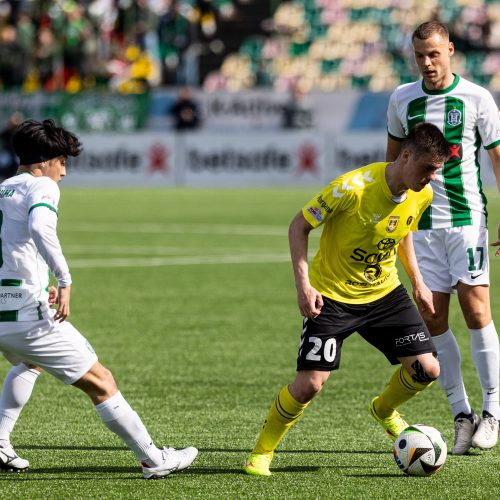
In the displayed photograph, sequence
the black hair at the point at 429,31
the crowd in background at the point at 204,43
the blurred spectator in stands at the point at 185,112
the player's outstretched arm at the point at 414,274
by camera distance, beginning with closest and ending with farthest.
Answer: the player's outstretched arm at the point at 414,274 < the black hair at the point at 429,31 < the blurred spectator in stands at the point at 185,112 < the crowd in background at the point at 204,43

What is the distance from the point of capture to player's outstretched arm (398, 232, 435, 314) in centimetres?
639

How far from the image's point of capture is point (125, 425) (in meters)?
5.81

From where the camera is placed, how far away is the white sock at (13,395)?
Result: 625 cm

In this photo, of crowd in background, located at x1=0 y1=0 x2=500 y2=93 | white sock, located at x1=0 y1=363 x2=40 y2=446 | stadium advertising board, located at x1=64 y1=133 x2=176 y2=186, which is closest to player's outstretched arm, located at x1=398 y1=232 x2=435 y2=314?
white sock, located at x1=0 y1=363 x2=40 y2=446

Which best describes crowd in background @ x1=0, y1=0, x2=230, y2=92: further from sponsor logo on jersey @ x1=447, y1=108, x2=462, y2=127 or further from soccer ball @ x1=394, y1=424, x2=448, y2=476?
soccer ball @ x1=394, y1=424, x2=448, y2=476

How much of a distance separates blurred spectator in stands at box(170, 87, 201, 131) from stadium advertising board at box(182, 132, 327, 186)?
62 centimetres

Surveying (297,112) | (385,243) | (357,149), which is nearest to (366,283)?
(385,243)

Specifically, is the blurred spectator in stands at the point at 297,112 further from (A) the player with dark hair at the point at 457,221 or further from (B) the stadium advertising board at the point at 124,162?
(A) the player with dark hair at the point at 457,221

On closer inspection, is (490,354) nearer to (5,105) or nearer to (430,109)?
(430,109)

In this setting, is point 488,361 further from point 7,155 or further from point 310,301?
point 7,155

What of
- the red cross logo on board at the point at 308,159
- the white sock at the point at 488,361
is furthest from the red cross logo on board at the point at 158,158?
the white sock at the point at 488,361

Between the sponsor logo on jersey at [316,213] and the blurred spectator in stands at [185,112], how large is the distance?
2693cm

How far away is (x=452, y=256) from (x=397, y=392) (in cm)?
87

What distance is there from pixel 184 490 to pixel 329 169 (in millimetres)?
25948
